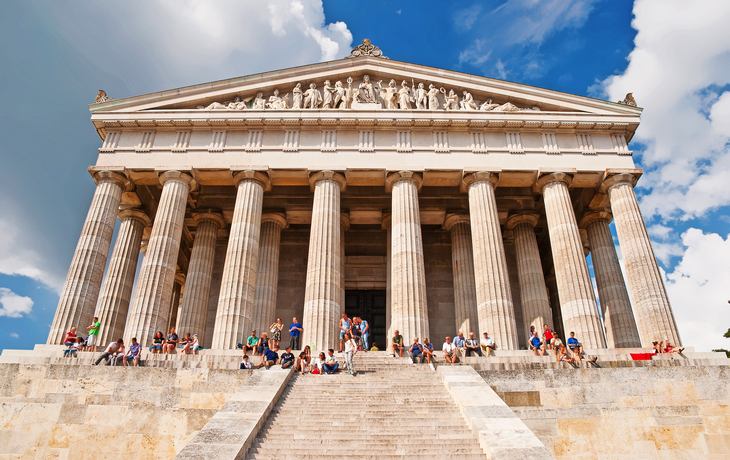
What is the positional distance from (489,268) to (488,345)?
4.02 meters

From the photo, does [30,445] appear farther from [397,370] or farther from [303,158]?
[303,158]

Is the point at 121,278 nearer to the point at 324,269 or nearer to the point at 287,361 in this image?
the point at 324,269

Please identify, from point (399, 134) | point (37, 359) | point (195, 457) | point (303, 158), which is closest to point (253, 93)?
point (303, 158)

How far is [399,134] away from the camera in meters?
27.9

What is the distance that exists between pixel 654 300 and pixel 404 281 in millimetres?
11474

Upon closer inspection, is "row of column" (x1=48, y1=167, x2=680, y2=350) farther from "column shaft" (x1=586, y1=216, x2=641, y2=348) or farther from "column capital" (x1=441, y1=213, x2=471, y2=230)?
"column capital" (x1=441, y1=213, x2=471, y2=230)

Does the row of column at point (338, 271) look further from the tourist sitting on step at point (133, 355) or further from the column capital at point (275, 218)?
the tourist sitting on step at point (133, 355)

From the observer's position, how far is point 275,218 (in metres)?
30.8

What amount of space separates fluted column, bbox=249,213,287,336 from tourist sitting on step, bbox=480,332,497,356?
11567 mm

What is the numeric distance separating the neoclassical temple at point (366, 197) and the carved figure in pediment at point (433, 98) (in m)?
0.08

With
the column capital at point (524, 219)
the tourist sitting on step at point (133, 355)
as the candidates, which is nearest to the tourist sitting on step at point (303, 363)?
the tourist sitting on step at point (133, 355)

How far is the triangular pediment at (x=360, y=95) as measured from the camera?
28141 mm

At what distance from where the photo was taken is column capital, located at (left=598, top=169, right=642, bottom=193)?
2691 cm

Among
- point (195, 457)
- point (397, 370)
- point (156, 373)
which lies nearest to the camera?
point (195, 457)
